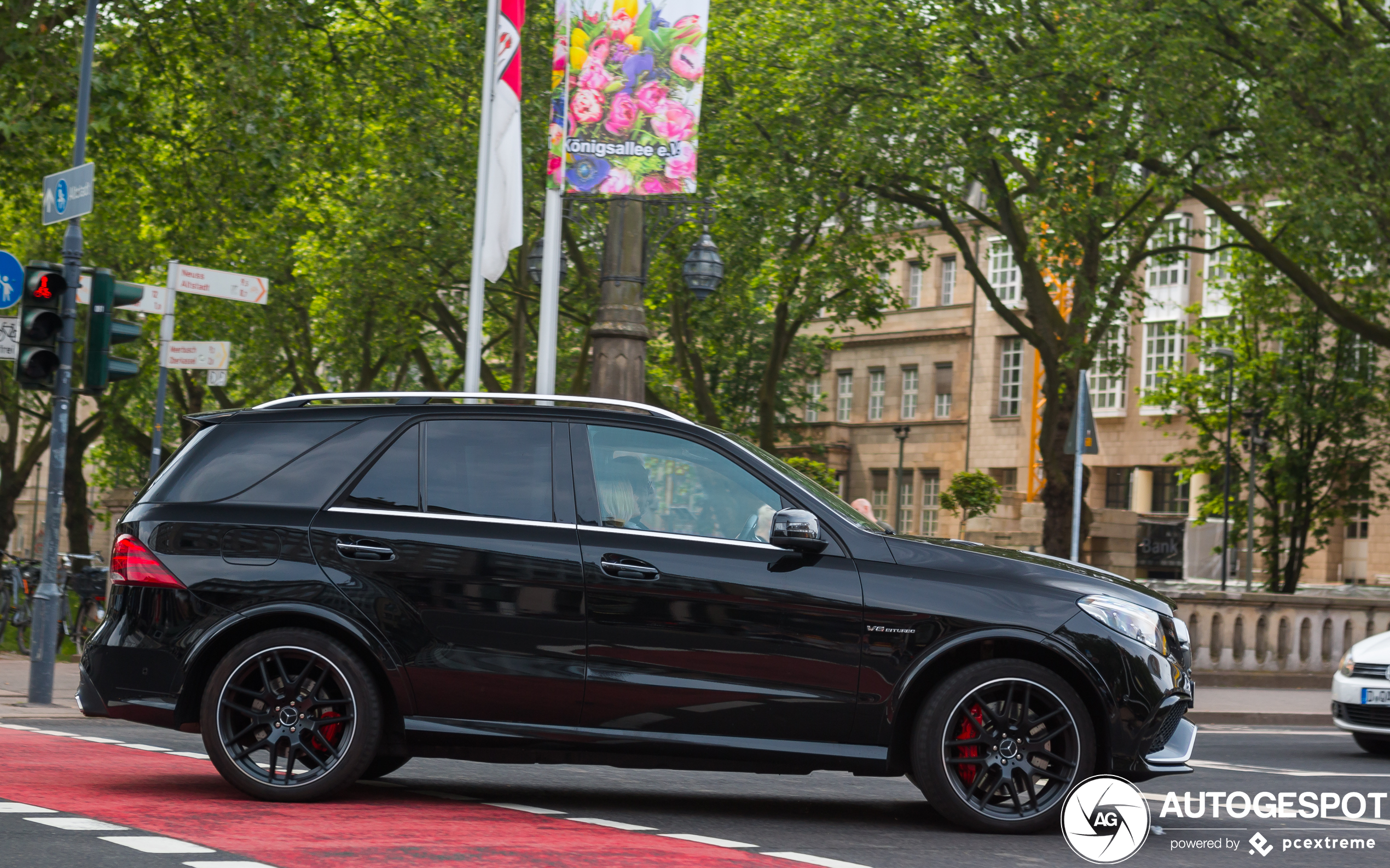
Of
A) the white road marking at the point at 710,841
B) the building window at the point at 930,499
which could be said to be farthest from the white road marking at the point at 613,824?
the building window at the point at 930,499

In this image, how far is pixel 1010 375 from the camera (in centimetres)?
5966

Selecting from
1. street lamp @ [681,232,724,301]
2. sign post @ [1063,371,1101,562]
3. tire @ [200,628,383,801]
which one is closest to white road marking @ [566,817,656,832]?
tire @ [200,628,383,801]

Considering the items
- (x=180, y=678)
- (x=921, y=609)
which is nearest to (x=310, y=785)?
(x=180, y=678)

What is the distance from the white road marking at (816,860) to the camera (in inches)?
226

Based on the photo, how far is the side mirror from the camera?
651 cm

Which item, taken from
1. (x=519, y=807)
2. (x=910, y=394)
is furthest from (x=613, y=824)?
(x=910, y=394)

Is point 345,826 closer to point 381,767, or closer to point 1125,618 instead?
point 381,767

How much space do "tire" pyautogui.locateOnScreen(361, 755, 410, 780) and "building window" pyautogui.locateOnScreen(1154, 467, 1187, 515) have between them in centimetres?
5089

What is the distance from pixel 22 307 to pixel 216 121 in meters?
9.22

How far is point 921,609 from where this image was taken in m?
6.60

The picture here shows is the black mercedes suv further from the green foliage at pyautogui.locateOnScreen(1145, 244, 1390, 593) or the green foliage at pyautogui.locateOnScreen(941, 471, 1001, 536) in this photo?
the green foliage at pyautogui.locateOnScreen(941, 471, 1001, 536)

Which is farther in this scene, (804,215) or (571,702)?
(804,215)

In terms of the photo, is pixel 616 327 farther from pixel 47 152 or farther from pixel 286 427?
pixel 47 152

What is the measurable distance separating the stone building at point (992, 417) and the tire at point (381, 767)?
128 ft
